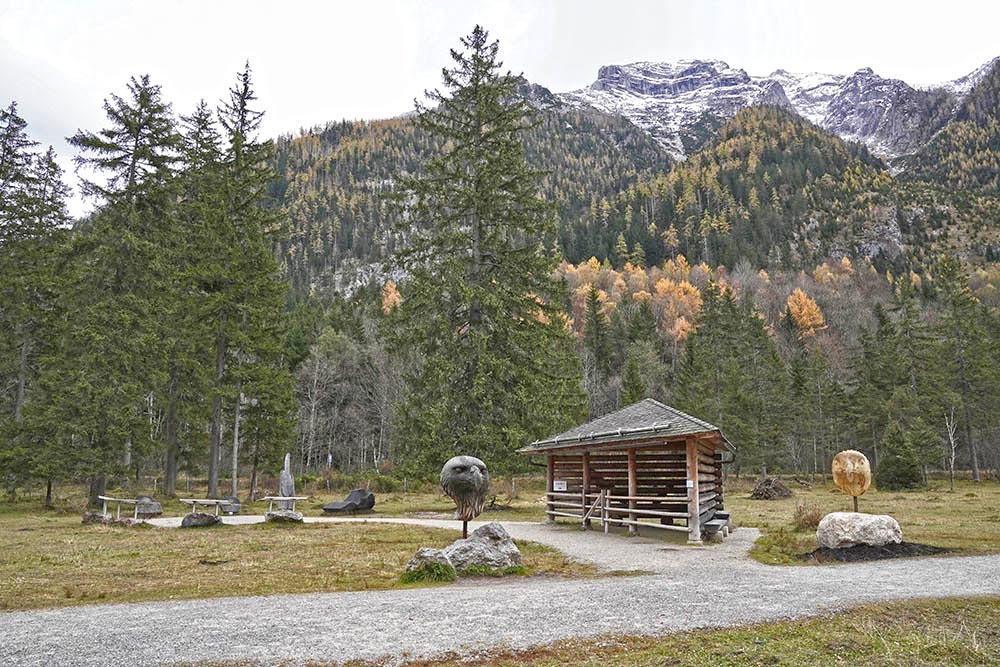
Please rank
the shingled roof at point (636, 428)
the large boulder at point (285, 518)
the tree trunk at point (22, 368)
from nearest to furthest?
the shingled roof at point (636, 428) → the large boulder at point (285, 518) → the tree trunk at point (22, 368)

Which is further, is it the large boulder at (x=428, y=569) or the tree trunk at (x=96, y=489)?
the tree trunk at (x=96, y=489)

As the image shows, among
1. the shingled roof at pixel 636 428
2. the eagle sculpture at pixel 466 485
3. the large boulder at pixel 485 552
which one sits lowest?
the large boulder at pixel 485 552

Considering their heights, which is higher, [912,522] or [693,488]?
[693,488]

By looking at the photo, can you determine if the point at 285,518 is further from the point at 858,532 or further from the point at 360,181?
the point at 360,181

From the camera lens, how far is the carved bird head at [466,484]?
1238cm

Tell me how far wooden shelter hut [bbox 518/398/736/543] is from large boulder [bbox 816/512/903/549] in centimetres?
342

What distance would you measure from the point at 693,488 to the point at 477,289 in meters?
13.2

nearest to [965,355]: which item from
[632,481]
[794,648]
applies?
[632,481]

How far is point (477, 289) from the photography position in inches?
1003

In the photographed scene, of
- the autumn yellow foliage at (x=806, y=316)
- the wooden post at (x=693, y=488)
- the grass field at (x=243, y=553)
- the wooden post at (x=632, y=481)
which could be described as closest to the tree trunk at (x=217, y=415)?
the grass field at (x=243, y=553)

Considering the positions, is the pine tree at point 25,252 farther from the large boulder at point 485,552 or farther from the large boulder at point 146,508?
the large boulder at point 485,552

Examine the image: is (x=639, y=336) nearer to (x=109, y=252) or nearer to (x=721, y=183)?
(x=109, y=252)

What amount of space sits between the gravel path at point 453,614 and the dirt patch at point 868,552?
74 cm

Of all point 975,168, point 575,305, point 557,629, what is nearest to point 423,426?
point 557,629
